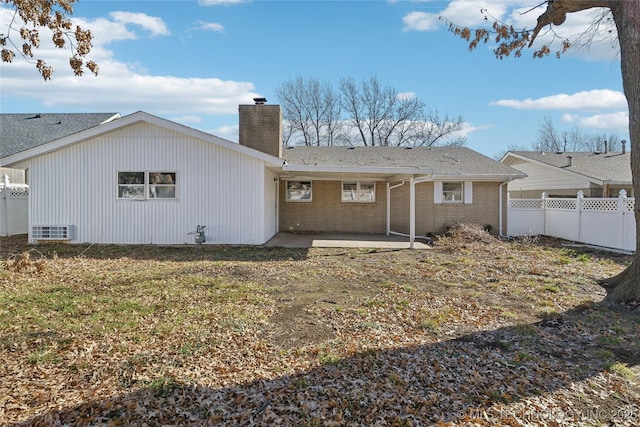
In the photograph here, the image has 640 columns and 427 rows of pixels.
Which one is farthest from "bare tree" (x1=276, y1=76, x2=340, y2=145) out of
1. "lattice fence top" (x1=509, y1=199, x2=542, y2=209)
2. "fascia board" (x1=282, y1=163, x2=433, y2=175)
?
"fascia board" (x1=282, y1=163, x2=433, y2=175)

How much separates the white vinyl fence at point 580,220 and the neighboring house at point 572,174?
3.65 metres

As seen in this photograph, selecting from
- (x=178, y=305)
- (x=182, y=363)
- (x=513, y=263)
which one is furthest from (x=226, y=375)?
(x=513, y=263)

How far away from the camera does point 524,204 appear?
15875mm

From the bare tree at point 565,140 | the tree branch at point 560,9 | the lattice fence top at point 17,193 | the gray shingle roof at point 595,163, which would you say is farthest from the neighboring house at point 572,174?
the bare tree at point 565,140

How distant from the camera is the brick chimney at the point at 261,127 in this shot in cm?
1253

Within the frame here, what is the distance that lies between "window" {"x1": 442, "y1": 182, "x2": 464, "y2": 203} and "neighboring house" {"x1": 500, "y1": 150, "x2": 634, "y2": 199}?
6.13 metres

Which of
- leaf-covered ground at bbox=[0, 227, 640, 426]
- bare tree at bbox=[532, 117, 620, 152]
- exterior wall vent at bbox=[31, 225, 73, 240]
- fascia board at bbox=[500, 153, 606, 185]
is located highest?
bare tree at bbox=[532, 117, 620, 152]

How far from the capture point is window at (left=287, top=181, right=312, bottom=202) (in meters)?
15.5

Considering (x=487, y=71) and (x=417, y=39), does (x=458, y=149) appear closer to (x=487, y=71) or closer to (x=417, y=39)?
(x=487, y=71)

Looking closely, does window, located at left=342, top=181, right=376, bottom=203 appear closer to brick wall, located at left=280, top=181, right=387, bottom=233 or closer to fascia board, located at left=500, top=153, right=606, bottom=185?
brick wall, located at left=280, top=181, right=387, bottom=233

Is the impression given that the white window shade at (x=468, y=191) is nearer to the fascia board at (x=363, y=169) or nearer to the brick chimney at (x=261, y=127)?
the fascia board at (x=363, y=169)

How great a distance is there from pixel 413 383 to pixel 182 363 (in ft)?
7.00

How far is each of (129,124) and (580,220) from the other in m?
14.5

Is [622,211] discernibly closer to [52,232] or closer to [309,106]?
[52,232]
